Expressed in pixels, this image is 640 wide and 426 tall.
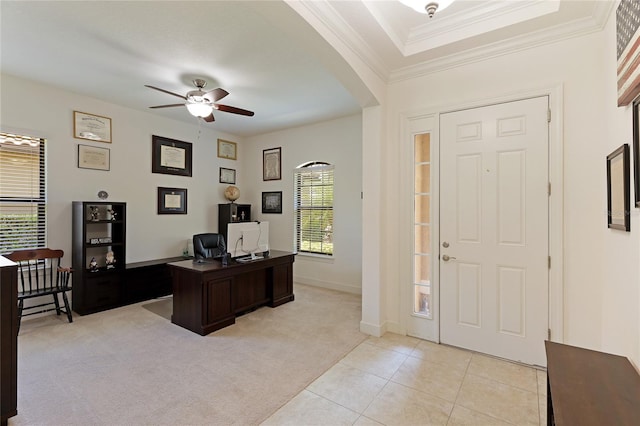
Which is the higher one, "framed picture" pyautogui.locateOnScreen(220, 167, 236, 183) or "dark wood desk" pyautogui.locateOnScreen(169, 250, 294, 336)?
"framed picture" pyautogui.locateOnScreen(220, 167, 236, 183)

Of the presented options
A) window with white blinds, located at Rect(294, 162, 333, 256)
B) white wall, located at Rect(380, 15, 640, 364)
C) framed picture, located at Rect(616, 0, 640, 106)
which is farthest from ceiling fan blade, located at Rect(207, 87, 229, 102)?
framed picture, located at Rect(616, 0, 640, 106)

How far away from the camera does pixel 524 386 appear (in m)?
2.24

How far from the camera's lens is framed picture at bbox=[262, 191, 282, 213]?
231 inches

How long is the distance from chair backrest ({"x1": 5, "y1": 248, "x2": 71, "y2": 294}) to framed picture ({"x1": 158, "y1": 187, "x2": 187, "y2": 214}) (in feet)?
5.10

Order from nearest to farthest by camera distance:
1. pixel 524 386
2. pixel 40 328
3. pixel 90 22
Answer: pixel 524 386
pixel 90 22
pixel 40 328

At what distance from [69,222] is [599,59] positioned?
6099mm

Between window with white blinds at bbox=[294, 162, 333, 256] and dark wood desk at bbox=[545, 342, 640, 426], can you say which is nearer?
dark wood desk at bbox=[545, 342, 640, 426]

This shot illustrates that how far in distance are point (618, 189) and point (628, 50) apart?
79cm

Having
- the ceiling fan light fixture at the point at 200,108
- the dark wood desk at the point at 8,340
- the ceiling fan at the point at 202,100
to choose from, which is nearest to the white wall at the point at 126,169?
the ceiling fan at the point at 202,100

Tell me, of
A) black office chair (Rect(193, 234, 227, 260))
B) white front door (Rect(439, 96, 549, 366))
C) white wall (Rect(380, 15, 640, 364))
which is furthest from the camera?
black office chair (Rect(193, 234, 227, 260))

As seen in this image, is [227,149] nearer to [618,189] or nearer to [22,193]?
[22,193]

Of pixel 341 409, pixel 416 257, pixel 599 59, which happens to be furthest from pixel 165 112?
pixel 599 59

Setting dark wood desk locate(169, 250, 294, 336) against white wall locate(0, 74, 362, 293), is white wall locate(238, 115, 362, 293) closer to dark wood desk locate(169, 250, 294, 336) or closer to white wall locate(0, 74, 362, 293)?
white wall locate(0, 74, 362, 293)

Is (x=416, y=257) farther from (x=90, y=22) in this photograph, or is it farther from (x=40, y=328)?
(x=40, y=328)
